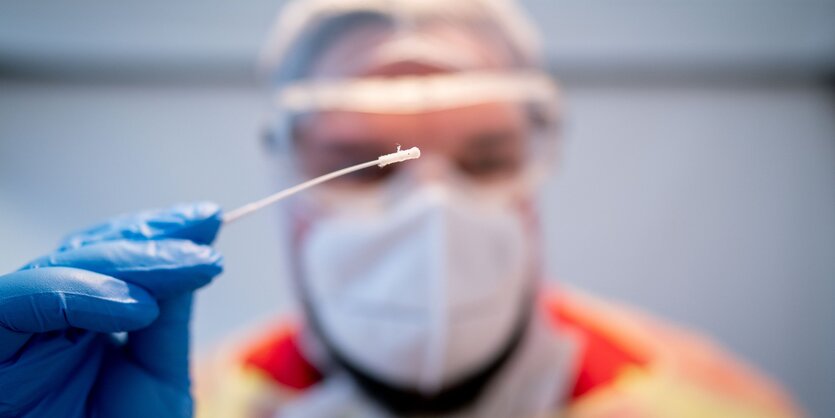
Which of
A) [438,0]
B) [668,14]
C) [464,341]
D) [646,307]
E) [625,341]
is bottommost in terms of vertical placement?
[646,307]

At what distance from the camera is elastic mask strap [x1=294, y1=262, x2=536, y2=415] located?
923mm

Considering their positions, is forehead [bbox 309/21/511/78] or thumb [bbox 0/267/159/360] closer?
thumb [bbox 0/267/159/360]

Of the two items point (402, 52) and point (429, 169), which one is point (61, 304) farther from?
point (402, 52)

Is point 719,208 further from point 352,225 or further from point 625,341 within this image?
point 352,225

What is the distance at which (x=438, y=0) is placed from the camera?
3.34 feet

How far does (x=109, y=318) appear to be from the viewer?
1.74 ft

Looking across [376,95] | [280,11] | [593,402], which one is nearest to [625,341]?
[593,402]

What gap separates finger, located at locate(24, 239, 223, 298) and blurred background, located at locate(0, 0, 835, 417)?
0.77 m

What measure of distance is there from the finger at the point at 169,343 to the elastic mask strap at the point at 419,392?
0.34 m

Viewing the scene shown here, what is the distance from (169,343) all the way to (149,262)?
0.12 metres

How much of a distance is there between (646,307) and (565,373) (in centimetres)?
72

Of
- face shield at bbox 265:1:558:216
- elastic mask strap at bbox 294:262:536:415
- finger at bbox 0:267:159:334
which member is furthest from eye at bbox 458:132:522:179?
finger at bbox 0:267:159:334

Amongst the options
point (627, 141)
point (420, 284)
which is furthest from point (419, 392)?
point (627, 141)

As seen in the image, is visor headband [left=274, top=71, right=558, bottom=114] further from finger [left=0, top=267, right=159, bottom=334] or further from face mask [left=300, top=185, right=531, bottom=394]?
finger [left=0, top=267, right=159, bottom=334]
